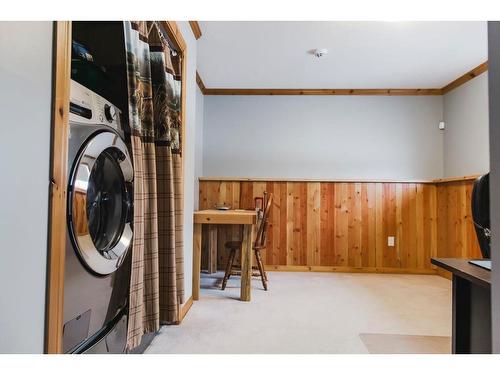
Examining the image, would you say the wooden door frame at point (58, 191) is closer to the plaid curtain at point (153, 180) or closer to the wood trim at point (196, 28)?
the plaid curtain at point (153, 180)

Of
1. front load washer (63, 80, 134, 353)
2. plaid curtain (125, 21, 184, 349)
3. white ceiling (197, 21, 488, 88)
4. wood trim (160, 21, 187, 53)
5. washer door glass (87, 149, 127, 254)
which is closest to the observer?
front load washer (63, 80, 134, 353)

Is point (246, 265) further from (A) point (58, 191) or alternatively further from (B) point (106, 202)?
(A) point (58, 191)

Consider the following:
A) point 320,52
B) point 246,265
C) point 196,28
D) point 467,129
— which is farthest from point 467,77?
point 246,265

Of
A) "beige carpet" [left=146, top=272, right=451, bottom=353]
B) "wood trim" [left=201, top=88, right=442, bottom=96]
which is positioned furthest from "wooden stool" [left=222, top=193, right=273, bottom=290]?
"wood trim" [left=201, top=88, right=442, bottom=96]

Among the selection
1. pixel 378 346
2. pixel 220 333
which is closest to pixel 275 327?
pixel 220 333

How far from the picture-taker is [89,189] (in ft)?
3.67

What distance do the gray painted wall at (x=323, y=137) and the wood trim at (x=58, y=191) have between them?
3.30 meters

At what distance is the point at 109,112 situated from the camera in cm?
127

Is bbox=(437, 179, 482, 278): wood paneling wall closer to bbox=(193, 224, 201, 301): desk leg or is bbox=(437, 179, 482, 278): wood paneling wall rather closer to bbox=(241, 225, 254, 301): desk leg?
bbox=(241, 225, 254, 301): desk leg

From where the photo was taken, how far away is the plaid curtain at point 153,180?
1377mm

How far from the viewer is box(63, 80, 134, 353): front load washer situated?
0.98 meters

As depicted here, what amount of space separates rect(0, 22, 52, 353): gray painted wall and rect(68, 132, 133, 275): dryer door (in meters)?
0.18

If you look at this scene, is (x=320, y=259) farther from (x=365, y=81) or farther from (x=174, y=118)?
(x=174, y=118)
